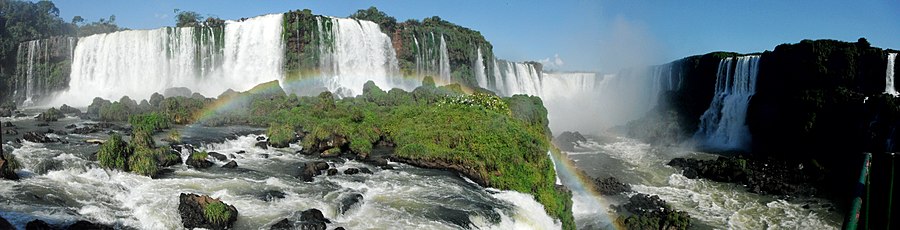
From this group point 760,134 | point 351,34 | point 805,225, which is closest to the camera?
point 805,225

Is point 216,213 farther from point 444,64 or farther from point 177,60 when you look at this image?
point 444,64

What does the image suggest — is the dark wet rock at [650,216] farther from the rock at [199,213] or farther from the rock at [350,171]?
the rock at [199,213]

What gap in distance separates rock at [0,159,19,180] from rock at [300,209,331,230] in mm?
6054

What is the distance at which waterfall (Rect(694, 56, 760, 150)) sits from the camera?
111ft

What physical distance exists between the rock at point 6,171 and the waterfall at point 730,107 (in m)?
32.7

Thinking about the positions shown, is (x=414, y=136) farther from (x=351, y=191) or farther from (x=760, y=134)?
(x=760, y=134)

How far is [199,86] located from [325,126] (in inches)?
955

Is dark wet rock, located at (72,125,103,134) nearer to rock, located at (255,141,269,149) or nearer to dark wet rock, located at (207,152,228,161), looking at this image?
rock, located at (255,141,269,149)

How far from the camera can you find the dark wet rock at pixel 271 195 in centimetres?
1167

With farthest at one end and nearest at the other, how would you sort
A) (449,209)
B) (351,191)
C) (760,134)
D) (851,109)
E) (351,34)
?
(351,34) < (760,134) < (851,109) < (351,191) < (449,209)

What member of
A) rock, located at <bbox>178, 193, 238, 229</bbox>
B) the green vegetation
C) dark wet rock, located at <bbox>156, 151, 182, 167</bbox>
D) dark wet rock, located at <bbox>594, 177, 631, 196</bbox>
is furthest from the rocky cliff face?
dark wet rock, located at <bbox>594, 177, 631, 196</bbox>

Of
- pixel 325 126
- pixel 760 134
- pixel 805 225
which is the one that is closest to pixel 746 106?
pixel 760 134

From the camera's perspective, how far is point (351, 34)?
41969mm

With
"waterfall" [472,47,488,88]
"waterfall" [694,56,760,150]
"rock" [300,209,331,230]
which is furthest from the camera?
"waterfall" [472,47,488,88]
